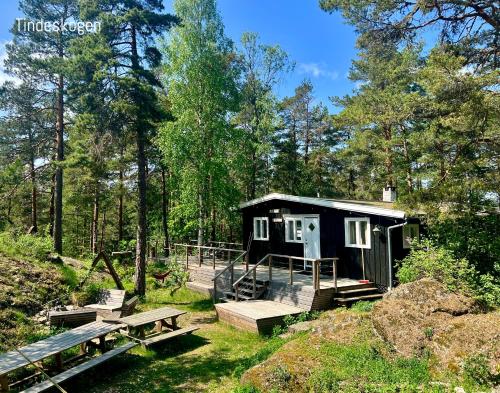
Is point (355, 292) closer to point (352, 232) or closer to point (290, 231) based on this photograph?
point (352, 232)

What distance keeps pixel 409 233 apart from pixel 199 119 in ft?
36.6

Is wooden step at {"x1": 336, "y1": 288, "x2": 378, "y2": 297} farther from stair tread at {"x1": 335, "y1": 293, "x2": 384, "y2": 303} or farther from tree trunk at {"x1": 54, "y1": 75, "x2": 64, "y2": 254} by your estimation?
tree trunk at {"x1": 54, "y1": 75, "x2": 64, "y2": 254}

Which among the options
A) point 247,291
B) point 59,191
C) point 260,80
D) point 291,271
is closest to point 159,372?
point 247,291

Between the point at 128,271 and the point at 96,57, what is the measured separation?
976 centimetres

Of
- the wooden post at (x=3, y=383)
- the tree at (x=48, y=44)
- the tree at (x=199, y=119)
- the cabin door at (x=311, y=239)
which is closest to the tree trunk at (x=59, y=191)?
the tree at (x=48, y=44)

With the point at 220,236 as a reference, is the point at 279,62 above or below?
above

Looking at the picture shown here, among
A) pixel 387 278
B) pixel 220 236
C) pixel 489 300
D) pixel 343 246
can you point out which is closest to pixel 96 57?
pixel 343 246

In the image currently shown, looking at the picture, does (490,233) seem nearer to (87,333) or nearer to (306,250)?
(306,250)

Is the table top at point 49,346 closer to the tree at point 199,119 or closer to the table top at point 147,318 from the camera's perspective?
the table top at point 147,318

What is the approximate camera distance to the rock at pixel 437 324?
545cm

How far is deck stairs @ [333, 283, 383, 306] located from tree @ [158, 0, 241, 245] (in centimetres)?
858

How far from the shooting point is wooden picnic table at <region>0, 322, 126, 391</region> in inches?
220

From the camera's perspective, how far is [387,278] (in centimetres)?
1164

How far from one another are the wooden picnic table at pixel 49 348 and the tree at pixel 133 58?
5928 millimetres
